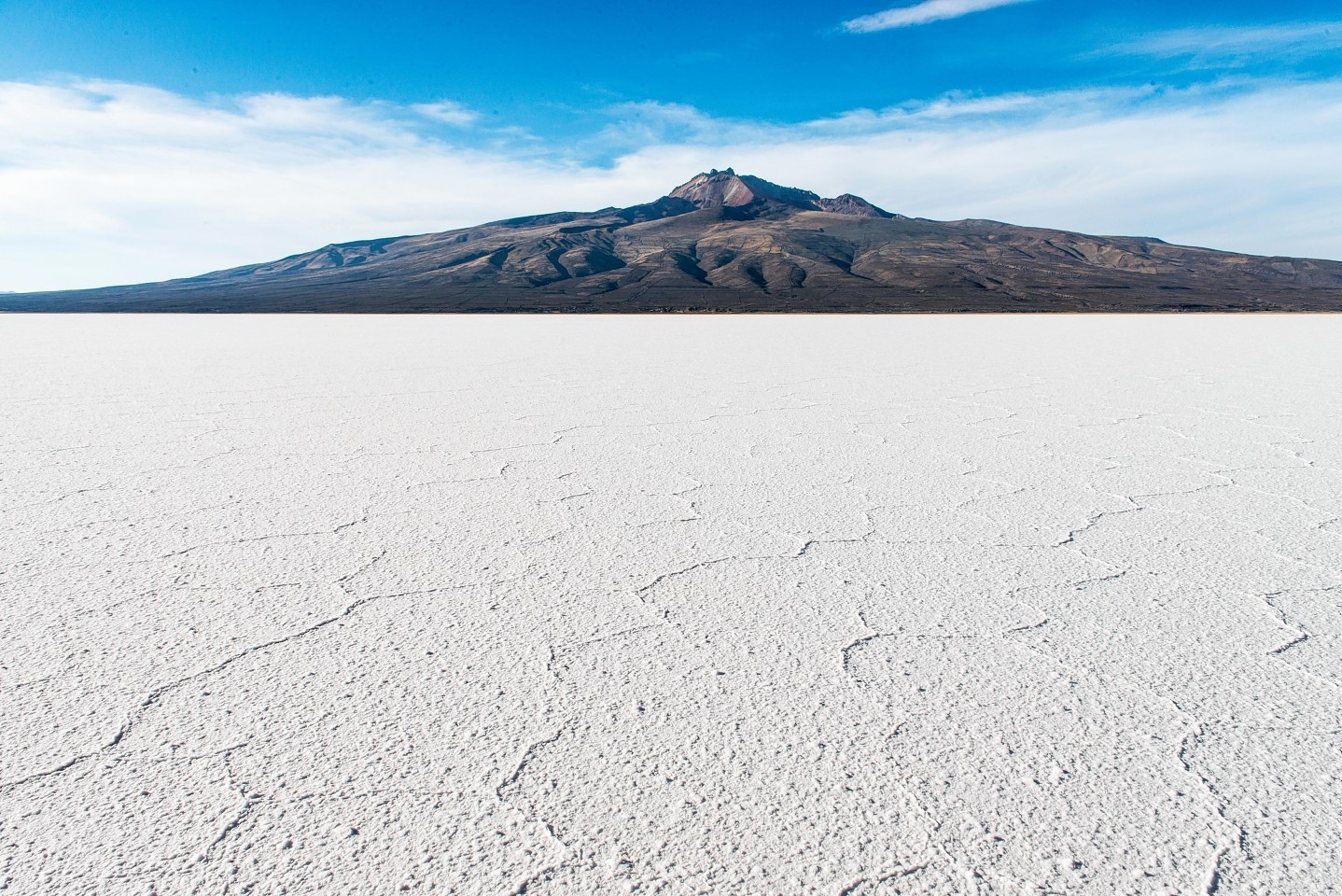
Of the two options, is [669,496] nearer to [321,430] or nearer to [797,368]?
[321,430]

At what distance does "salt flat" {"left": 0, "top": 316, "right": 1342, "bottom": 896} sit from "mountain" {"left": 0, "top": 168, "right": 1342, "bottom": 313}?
37.0 meters

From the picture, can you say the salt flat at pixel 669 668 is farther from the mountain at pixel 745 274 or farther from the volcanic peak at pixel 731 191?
the volcanic peak at pixel 731 191

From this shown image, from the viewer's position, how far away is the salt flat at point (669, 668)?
3.91ft

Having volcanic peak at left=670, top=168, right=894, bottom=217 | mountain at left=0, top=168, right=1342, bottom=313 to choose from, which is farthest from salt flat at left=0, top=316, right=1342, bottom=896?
volcanic peak at left=670, top=168, right=894, bottom=217

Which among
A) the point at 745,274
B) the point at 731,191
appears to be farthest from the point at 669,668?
the point at 731,191

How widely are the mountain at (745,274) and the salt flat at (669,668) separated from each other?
1455 inches

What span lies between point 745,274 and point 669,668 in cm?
7710

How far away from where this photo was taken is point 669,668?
1744mm

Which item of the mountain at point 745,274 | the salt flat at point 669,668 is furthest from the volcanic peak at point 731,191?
the salt flat at point 669,668

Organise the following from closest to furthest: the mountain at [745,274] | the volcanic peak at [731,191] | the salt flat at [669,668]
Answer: the salt flat at [669,668] < the mountain at [745,274] < the volcanic peak at [731,191]

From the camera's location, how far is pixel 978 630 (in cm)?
194

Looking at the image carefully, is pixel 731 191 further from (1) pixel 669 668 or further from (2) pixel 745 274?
(1) pixel 669 668

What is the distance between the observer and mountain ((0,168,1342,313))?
169 ft

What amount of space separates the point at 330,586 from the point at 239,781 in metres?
0.91
